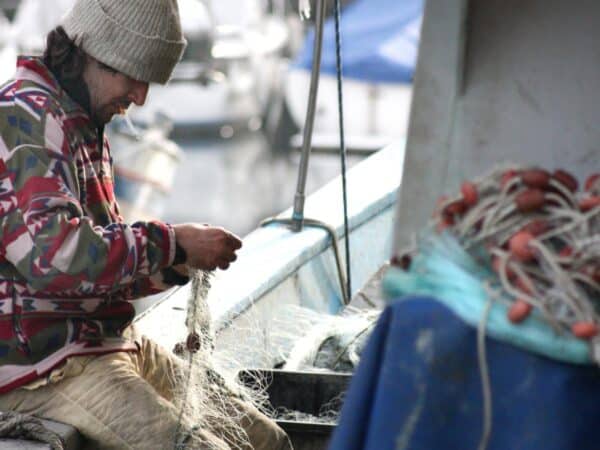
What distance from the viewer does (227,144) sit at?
21547mm

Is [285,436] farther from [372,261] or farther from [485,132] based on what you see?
[372,261]

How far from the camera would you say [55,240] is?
2857 millimetres

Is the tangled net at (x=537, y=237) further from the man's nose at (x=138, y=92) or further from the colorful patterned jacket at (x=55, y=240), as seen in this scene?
the man's nose at (x=138, y=92)

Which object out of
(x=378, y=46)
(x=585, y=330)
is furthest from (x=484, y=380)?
(x=378, y=46)

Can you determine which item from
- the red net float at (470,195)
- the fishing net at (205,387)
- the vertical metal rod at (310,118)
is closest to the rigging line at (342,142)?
the vertical metal rod at (310,118)

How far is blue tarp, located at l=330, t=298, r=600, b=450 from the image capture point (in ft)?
6.94

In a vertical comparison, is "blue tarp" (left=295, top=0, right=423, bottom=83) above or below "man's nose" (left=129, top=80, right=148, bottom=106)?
below

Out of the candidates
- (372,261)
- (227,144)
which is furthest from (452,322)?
(227,144)

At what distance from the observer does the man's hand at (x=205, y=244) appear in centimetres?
315

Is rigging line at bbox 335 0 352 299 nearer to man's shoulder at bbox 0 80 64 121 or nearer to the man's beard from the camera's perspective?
the man's beard

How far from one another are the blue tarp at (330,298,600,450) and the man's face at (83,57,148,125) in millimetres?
1234

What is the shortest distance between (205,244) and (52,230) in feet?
1.50

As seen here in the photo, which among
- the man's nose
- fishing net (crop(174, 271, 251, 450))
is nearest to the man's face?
the man's nose

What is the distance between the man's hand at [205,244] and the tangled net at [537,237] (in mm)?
932
